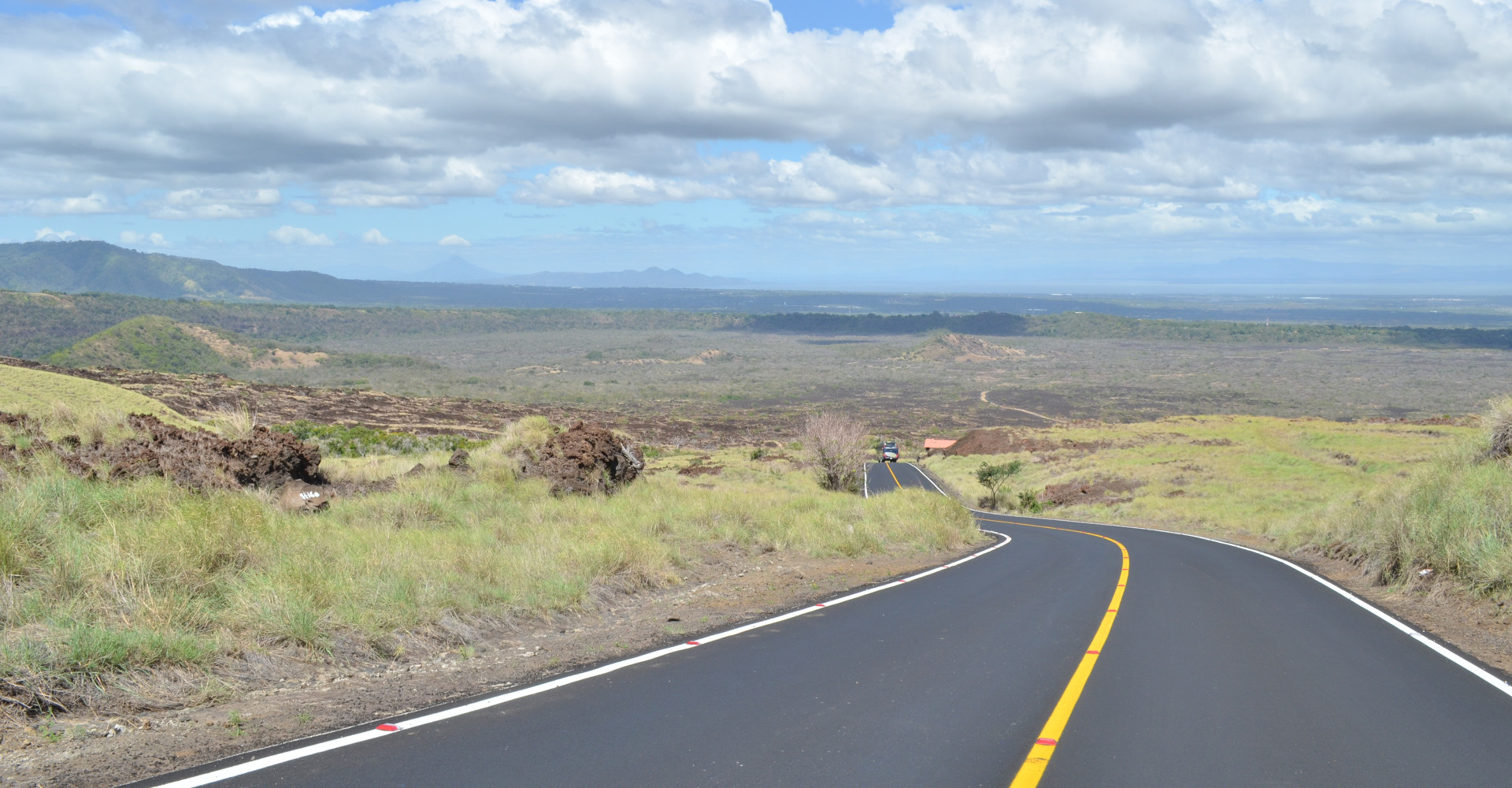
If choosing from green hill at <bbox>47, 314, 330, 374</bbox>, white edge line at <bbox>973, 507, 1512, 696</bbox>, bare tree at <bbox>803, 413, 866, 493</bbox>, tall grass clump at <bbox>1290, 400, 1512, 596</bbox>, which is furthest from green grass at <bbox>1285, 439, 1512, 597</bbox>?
green hill at <bbox>47, 314, 330, 374</bbox>

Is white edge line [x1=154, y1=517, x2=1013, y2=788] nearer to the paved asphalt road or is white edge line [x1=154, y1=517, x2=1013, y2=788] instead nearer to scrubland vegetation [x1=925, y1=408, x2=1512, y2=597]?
the paved asphalt road

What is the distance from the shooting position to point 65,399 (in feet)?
54.7

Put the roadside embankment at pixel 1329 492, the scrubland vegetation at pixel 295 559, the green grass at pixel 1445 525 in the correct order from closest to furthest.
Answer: the scrubland vegetation at pixel 295 559
the green grass at pixel 1445 525
the roadside embankment at pixel 1329 492

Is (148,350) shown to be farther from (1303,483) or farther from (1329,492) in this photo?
(1329,492)

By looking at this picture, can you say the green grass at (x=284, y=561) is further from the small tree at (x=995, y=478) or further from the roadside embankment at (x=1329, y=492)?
the small tree at (x=995, y=478)

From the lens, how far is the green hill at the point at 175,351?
9962 cm

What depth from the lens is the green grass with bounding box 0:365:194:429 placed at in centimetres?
1551

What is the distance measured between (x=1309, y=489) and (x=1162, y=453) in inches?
511

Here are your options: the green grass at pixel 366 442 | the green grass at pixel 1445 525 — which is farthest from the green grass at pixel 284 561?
the green grass at pixel 366 442

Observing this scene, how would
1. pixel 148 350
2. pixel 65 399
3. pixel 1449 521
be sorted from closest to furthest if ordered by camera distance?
1. pixel 1449 521
2. pixel 65 399
3. pixel 148 350

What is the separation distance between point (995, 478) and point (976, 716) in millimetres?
42678

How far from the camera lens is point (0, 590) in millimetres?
6613

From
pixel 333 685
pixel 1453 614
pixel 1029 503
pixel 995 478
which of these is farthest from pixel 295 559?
pixel 995 478

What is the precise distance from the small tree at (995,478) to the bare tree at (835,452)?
471 inches
